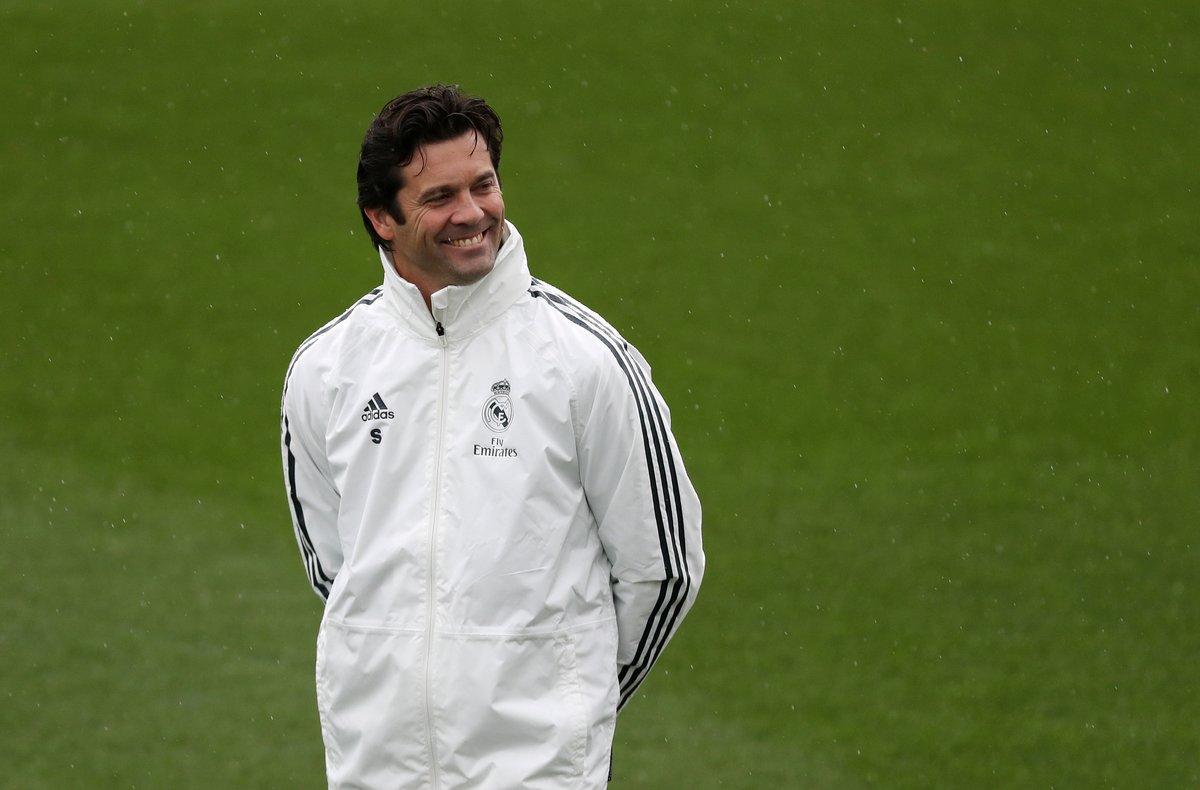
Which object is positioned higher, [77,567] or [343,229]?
[343,229]

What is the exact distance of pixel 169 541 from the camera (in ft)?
16.2

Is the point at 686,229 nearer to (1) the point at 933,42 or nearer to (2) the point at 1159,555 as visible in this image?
(1) the point at 933,42

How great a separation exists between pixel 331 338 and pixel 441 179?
311mm

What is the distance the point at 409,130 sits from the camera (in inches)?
90.8

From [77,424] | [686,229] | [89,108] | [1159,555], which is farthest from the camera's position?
[89,108]

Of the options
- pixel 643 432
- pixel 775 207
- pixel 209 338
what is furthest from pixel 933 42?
pixel 643 432

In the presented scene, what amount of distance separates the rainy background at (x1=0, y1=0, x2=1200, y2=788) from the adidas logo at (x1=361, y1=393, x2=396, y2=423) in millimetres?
1963

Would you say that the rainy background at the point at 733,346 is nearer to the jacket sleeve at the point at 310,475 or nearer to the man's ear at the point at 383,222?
the jacket sleeve at the point at 310,475

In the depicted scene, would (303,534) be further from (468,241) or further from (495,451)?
(468,241)

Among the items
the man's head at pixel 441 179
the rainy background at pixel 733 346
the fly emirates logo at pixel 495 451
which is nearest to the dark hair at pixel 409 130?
the man's head at pixel 441 179

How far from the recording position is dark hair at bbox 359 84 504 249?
7.55 ft

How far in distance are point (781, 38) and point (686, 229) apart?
910 millimetres

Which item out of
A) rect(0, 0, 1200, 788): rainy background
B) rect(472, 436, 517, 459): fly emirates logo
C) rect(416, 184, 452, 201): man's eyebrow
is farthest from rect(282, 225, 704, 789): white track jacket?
rect(0, 0, 1200, 788): rainy background

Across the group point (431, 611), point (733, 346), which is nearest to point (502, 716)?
point (431, 611)
